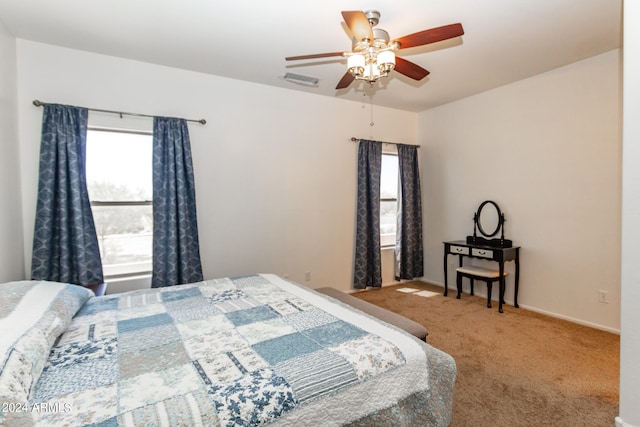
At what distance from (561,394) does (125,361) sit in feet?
8.47

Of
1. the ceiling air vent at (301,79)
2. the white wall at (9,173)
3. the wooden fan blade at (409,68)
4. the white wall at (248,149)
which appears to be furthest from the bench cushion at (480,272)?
the white wall at (9,173)

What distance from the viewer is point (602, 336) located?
116 inches

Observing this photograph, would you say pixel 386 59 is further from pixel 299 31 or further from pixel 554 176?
pixel 554 176

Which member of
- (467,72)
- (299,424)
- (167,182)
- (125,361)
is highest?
(467,72)

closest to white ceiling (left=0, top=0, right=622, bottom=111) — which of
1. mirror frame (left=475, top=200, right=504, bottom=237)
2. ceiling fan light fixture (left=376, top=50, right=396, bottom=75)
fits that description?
ceiling fan light fixture (left=376, top=50, right=396, bottom=75)

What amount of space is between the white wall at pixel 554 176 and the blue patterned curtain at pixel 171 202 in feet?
11.5

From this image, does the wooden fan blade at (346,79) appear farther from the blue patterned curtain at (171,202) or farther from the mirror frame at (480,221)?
the mirror frame at (480,221)

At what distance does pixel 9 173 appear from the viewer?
2.47 meters


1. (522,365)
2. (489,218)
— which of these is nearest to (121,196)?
(522,365)

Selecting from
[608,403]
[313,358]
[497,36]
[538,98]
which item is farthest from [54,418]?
[538,98]

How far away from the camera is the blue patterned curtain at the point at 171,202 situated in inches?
122

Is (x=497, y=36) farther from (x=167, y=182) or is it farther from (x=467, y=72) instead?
(x=167, y=182)

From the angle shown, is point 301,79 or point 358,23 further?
point 301,79

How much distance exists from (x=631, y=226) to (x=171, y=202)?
11.2ft
